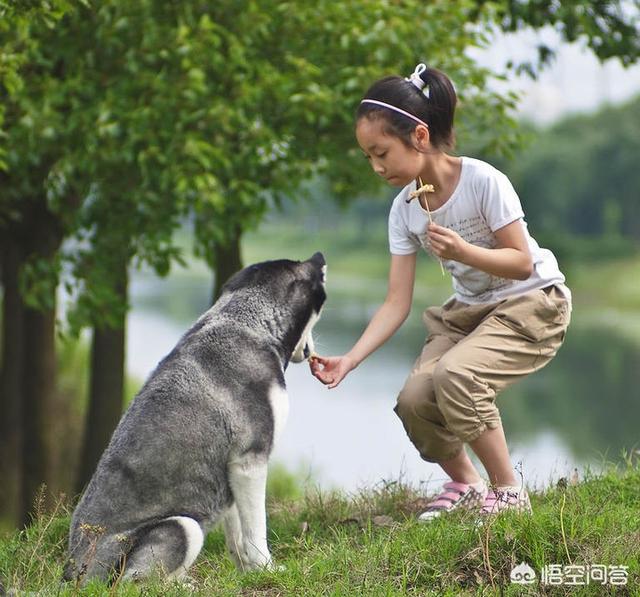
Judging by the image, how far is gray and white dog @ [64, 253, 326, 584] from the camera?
13.8ft

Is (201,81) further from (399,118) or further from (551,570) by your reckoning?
(551,570)

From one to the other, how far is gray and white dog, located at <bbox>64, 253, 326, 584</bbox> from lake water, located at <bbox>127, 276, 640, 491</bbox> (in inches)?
89.6

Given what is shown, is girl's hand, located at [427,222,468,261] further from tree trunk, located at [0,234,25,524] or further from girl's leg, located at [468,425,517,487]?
tree trunk, located at [0,234,25,524]

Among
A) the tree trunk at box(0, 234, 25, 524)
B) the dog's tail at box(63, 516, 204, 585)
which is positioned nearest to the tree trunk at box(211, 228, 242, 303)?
the tree trunk at box(0, 234, 25, 524)

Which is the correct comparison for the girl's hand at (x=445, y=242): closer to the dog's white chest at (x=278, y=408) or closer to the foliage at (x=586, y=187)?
the dog's white chest at (x=278, y=408)

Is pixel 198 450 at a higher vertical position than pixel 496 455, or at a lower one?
higher

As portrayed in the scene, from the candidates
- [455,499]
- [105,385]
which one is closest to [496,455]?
[455,499]

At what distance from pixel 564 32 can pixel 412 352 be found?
25.3 m

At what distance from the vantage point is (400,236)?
17.2 ft

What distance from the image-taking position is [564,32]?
1084 centimetres

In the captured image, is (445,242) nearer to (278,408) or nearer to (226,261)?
(278,408)

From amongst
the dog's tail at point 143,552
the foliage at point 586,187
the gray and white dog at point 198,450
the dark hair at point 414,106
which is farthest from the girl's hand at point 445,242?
the foliage at point 586,187

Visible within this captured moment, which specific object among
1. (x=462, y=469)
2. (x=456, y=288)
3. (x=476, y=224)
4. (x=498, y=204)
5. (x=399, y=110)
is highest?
(x=399, y=110)

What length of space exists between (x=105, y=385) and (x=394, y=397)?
11.4 ft
